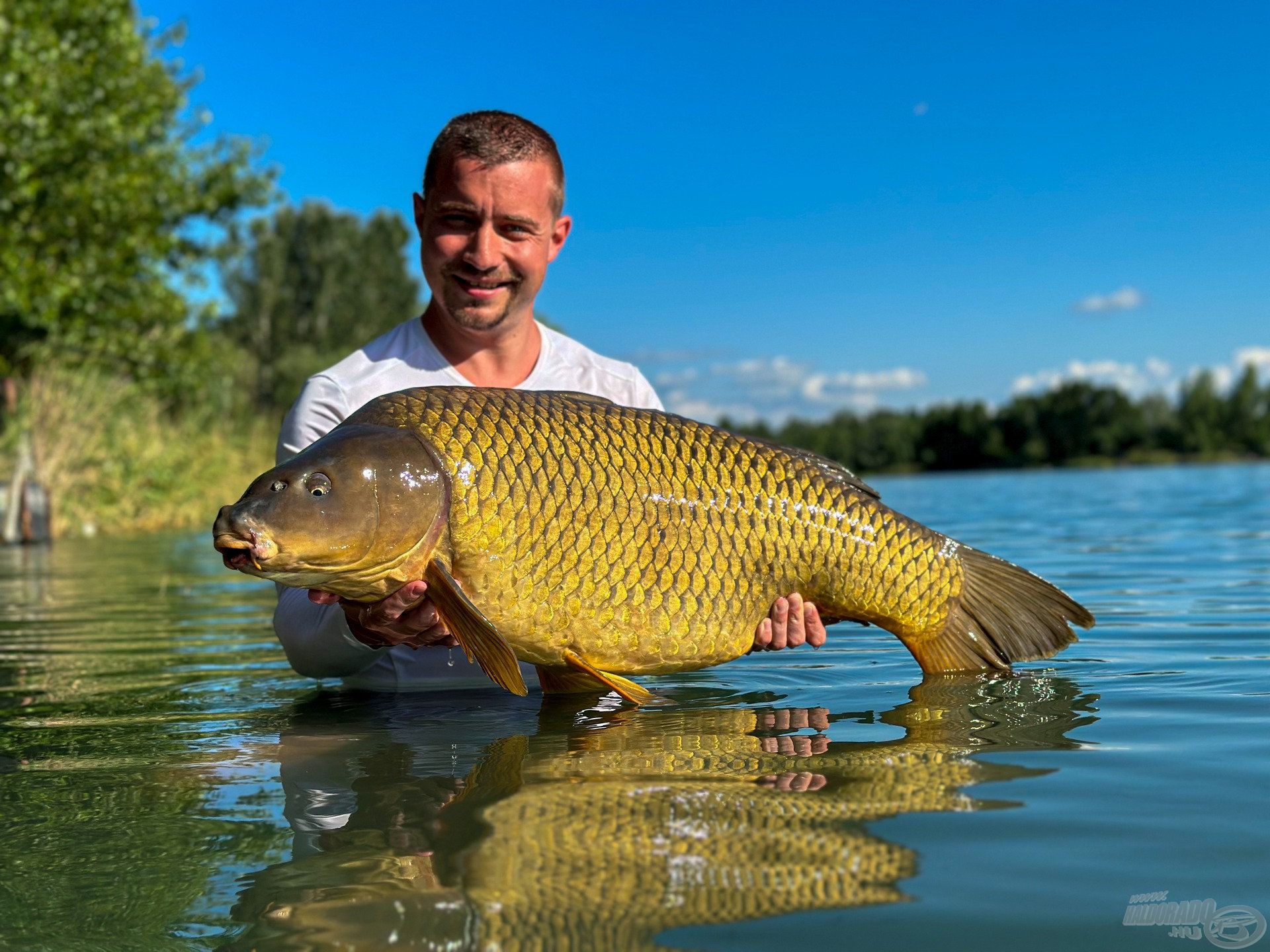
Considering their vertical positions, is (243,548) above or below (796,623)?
above

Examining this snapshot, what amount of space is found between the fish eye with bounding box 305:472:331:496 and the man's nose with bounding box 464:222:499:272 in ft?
3.87

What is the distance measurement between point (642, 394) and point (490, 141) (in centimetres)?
98

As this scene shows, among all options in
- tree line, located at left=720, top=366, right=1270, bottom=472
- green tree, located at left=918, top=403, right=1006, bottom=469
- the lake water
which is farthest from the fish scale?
green tree, located at left=918, top=403, right=1006, bottom=469

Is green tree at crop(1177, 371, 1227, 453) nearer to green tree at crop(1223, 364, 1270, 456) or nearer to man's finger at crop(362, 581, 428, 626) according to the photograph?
green tree at crop(1223, 364, 1270, 456)

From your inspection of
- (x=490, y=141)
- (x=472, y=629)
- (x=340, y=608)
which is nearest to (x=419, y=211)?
(x=490, y=141)

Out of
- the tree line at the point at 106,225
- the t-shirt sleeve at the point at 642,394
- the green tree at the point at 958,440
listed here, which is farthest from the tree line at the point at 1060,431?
the t-shirt sleeve at the point at 642,394

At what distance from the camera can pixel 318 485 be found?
262 cm

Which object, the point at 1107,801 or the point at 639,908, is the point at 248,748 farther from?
the point at 1107,801

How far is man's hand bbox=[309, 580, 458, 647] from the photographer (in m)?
2.79

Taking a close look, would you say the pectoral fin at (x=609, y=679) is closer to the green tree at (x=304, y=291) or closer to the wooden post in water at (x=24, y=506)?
the wooden post in water at (x=24, y=506)

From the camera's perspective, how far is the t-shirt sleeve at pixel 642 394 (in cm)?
405

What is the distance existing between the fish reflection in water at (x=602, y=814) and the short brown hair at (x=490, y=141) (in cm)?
166

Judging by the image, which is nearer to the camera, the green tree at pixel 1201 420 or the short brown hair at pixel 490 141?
the short brown hair at pixel 490 141

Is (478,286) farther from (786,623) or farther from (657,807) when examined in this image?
(657,807)
